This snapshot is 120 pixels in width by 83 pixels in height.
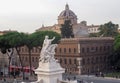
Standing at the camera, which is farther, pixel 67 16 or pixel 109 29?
pixel 67 16

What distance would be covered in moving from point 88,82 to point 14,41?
1460 centimetres

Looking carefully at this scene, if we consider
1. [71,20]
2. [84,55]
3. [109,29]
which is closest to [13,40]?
[84,55]

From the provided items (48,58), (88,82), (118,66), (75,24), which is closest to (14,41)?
(88,82)

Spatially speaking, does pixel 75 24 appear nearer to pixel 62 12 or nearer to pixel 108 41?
pixel 62 12

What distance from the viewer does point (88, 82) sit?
171 ft

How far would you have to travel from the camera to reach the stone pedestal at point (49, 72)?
91.6 ft

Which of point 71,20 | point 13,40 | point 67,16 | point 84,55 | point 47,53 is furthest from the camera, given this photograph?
point 67,16

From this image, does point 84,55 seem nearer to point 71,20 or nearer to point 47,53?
point 71,20

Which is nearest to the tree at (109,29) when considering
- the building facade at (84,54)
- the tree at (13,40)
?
the building facade at (84,54)

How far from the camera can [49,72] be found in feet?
91.1

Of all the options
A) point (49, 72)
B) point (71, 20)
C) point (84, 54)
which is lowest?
point (49, 72)

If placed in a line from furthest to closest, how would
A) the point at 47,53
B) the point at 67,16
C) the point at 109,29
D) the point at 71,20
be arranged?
the point at 67,16, the point at 71,20, the point at 109,29, the point at 47,53

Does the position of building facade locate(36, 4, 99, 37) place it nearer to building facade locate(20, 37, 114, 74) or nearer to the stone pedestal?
building facade locate(20, 37, 114, 74)

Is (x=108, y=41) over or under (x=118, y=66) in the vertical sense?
over
